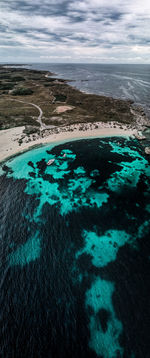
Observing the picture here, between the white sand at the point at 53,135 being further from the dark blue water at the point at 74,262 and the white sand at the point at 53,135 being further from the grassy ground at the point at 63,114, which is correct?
the dark blue water at the point at 74,262

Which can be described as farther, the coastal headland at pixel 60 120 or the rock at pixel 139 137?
the rock at pixel 139 137

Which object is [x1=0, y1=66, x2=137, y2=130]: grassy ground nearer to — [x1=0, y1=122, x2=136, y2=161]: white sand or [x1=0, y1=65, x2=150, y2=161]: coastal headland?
Result: [x1=0, y1=65, x2=150, y2=161]: coastal headland

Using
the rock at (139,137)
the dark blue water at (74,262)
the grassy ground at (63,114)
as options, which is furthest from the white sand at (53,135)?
the dark blue water at (74,262)

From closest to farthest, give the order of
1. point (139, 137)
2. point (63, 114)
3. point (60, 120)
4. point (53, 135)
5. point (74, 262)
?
point (74, 262)
point (139, 137)
point (53, 135)
point (60, 120)
point (63, 114)

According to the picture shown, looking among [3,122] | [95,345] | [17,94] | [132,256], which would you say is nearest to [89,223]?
[132,256]

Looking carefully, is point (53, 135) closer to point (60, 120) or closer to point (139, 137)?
point (60, 120)

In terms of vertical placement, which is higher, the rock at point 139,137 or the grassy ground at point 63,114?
the grassy ground at point 63,114

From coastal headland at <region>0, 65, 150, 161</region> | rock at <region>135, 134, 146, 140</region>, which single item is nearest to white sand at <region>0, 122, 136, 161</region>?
coastal headland at <region>0, 65, 150, 161</region>

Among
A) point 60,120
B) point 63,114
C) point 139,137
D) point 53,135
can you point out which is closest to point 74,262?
point 53,135
